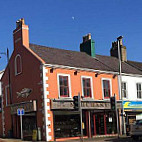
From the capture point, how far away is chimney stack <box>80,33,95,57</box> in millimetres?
32000

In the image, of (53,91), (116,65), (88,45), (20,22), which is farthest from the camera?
Result: (116,65)

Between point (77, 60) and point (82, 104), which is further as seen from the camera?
point (77, 60)

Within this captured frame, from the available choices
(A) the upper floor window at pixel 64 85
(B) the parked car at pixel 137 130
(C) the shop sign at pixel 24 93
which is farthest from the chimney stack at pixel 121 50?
(B) the parked car at pixel 137 130

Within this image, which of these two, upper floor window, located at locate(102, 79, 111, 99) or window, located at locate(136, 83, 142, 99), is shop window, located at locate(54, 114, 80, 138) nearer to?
upper floor window, located at locate(102, 79, 111, 99)

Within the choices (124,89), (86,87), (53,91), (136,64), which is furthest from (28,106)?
(136,64)

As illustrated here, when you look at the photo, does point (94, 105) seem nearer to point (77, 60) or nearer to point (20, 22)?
point (77, 60)

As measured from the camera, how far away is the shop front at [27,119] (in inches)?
995

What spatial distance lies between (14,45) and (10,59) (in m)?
1.52

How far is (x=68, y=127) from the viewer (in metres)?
25.6

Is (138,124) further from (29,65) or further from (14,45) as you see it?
(14,45)

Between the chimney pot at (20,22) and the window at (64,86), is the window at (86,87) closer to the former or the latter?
the window at (64,86)

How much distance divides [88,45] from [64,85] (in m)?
8.02

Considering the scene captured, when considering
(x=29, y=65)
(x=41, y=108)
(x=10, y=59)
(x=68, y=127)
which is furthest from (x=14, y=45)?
(x=68, y=127)

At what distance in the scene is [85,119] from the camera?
26.9 m
